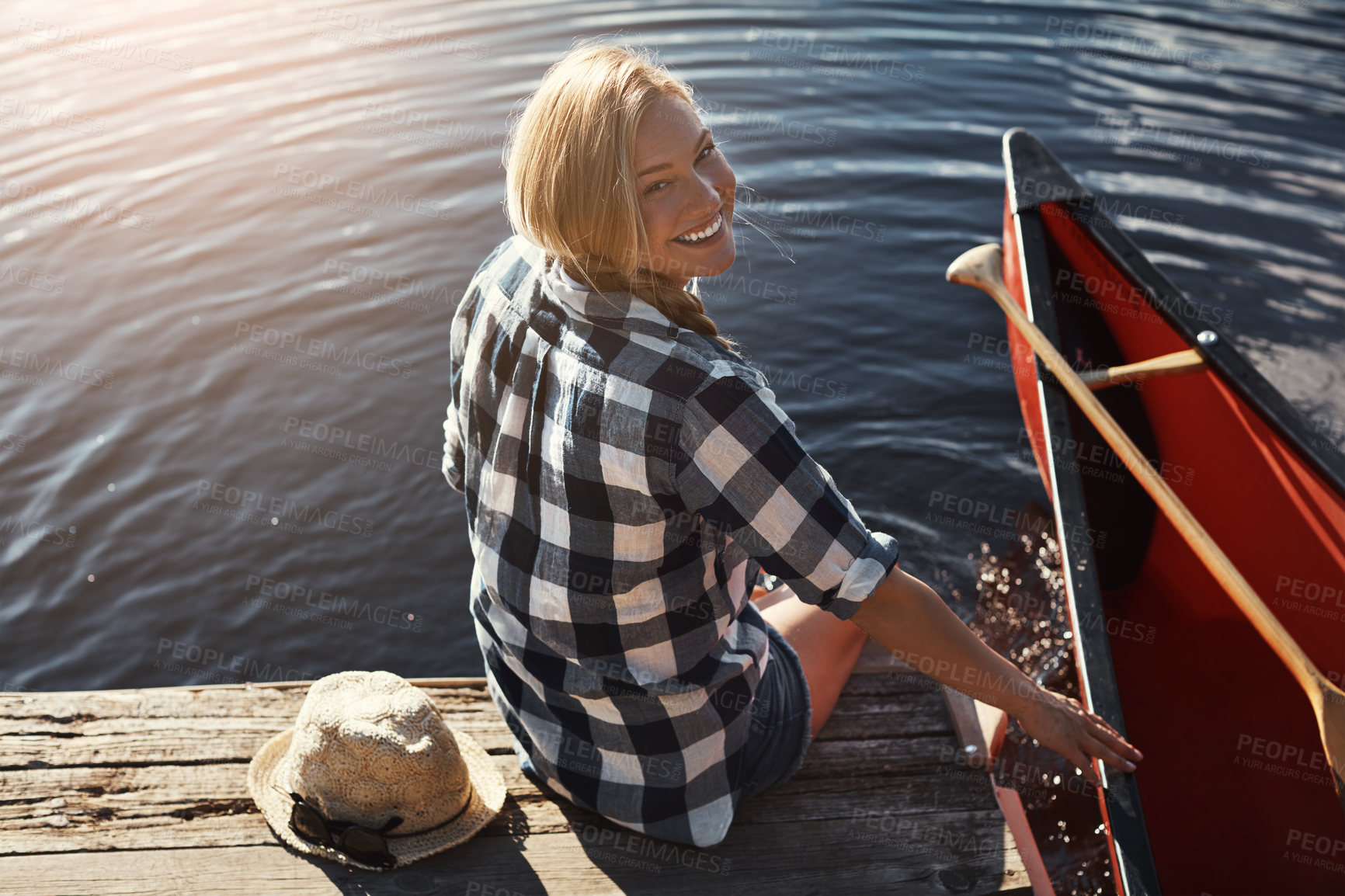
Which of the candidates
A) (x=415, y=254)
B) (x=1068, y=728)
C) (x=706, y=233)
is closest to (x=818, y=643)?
(x=1068, y=728)

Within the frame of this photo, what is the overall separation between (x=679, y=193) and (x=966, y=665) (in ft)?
3.51

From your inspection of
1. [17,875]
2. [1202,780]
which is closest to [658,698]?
[17,875]

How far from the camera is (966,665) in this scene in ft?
6.26

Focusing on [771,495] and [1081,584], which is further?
[1081,584]

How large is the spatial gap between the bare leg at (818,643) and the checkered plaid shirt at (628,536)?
0.25m

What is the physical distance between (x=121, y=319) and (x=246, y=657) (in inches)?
115

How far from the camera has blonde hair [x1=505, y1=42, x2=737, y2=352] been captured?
5.63ft

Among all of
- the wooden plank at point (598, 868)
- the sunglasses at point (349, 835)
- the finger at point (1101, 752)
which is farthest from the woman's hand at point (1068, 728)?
the sunglasses at point (349, 835)

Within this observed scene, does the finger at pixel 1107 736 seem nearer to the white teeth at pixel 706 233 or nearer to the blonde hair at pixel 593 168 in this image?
the blonde hair at pixel 593 168

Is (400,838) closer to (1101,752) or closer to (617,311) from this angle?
(617,311)

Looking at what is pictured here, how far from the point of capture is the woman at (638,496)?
1724mm

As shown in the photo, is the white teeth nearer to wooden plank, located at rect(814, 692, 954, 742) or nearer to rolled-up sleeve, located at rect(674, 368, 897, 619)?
rolled-up sleeve, located at rect(674, 368, 897, 619)

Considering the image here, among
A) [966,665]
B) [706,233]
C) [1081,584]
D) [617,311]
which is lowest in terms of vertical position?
[1081,584]

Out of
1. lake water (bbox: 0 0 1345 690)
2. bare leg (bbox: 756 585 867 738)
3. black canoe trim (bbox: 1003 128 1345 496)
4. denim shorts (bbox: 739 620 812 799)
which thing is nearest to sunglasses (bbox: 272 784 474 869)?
denim shorts (bbox: 739 620 812 799)
